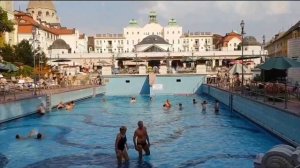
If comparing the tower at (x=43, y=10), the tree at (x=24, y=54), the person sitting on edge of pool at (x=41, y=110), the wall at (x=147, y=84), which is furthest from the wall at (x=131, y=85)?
the tower at (x=43, y=10)

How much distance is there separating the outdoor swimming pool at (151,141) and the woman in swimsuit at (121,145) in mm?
383

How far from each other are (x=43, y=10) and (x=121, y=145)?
10987cm

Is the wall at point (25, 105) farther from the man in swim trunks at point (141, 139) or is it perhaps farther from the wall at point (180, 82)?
the wall at point (180, 82)

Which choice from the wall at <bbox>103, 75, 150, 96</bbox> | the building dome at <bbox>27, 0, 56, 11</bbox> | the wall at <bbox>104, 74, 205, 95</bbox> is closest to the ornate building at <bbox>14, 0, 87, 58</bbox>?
the building dome at <bbox>27, 0, 56, 11</bbox>

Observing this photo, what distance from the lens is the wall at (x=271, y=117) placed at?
1447 cm

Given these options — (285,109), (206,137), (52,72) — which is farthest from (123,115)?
(52,72)

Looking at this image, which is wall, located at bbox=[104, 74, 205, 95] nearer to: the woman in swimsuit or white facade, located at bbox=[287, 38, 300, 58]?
white facade, located at bbox=[287, 38, 300, 58]

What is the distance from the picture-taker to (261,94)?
20125mm

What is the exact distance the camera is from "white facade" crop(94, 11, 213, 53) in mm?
123312

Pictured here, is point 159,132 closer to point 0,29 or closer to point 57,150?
point 57,150

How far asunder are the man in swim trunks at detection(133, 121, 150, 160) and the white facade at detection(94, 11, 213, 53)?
10979 centimetres

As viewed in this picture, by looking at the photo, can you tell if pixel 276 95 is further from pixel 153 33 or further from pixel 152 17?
pixel 152 17

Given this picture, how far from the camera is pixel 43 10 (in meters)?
116

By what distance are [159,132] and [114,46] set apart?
350 ft
